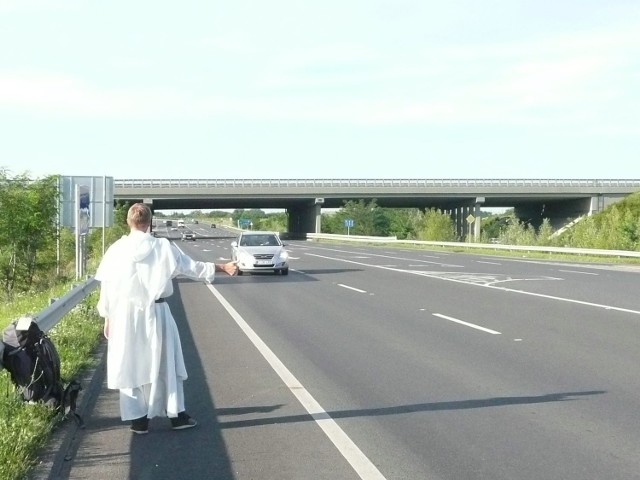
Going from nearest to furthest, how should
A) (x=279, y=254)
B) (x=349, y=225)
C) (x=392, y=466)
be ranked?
(x=392, y=466), (x=279, y=254), (x=349, y=225)

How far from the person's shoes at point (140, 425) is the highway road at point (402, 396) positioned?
74mm

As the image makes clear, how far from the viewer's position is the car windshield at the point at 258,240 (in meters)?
29.5

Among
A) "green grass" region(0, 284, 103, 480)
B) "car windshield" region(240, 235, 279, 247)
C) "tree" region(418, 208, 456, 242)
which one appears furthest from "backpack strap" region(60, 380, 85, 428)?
"tree" region(418, 208, 456, 242)

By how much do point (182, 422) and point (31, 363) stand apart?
1296 millimetres

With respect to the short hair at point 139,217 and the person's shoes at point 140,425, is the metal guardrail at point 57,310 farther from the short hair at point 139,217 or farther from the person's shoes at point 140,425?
the short hair at point 139,217

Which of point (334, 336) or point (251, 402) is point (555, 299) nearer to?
point (334, 336)

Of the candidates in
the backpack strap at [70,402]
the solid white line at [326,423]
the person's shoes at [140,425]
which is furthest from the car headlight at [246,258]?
the person's shoes at [140,425]

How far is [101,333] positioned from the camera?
12938 mm

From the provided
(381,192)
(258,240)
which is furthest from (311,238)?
(258,240)

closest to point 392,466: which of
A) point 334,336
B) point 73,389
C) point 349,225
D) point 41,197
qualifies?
point 73,389

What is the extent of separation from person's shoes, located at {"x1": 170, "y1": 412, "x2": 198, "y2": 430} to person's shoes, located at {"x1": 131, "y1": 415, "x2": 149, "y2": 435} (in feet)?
0.72

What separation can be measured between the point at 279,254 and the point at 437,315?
13.7 meters

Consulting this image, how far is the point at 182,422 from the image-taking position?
22.7 ft

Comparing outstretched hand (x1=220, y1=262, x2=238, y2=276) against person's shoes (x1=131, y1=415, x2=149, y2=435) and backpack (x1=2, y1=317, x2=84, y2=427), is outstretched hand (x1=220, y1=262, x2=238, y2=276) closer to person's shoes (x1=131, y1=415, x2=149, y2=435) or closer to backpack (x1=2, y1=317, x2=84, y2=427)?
person's shoes (x1=131, y1=415, x2=149, y2=435)
